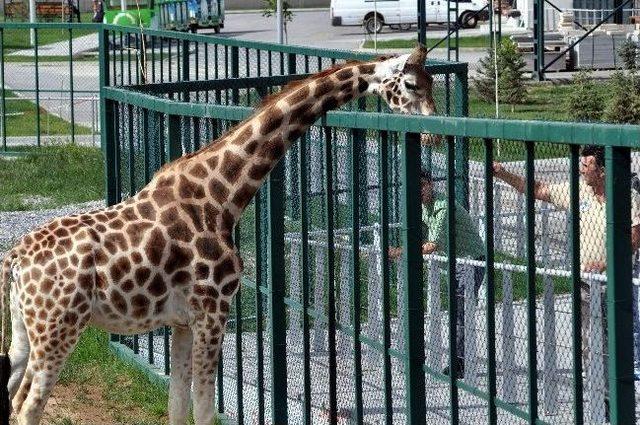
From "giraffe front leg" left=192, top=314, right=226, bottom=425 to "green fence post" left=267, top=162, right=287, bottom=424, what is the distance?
449 millimetres

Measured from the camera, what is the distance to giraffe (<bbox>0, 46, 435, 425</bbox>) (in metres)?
6.40

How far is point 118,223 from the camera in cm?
652

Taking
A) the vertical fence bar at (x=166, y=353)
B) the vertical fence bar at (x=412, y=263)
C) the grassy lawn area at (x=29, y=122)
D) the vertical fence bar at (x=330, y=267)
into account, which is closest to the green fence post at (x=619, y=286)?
the vertical fence bar at (x=412, y=263)

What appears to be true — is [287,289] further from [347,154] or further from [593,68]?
[593,68]

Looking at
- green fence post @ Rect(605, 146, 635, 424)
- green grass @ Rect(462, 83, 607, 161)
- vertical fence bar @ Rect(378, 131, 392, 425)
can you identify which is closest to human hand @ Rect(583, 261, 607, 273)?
green fence post @ Rect(605, 146, 635, 424)

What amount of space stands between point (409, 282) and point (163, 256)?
116 centimetres

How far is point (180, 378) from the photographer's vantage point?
6.86 metres

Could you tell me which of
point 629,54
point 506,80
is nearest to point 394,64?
point 629,54

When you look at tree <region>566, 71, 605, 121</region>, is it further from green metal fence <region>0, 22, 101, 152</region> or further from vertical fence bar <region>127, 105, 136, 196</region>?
vertical fence bar <region>127, 105, 136, 196</region>

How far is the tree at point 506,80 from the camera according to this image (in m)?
26.0

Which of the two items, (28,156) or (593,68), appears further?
(593,68)

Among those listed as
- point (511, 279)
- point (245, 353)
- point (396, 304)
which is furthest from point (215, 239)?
point (245, 353)

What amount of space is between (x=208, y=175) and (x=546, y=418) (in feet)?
6.24

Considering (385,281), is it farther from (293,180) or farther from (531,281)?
(293,180)
